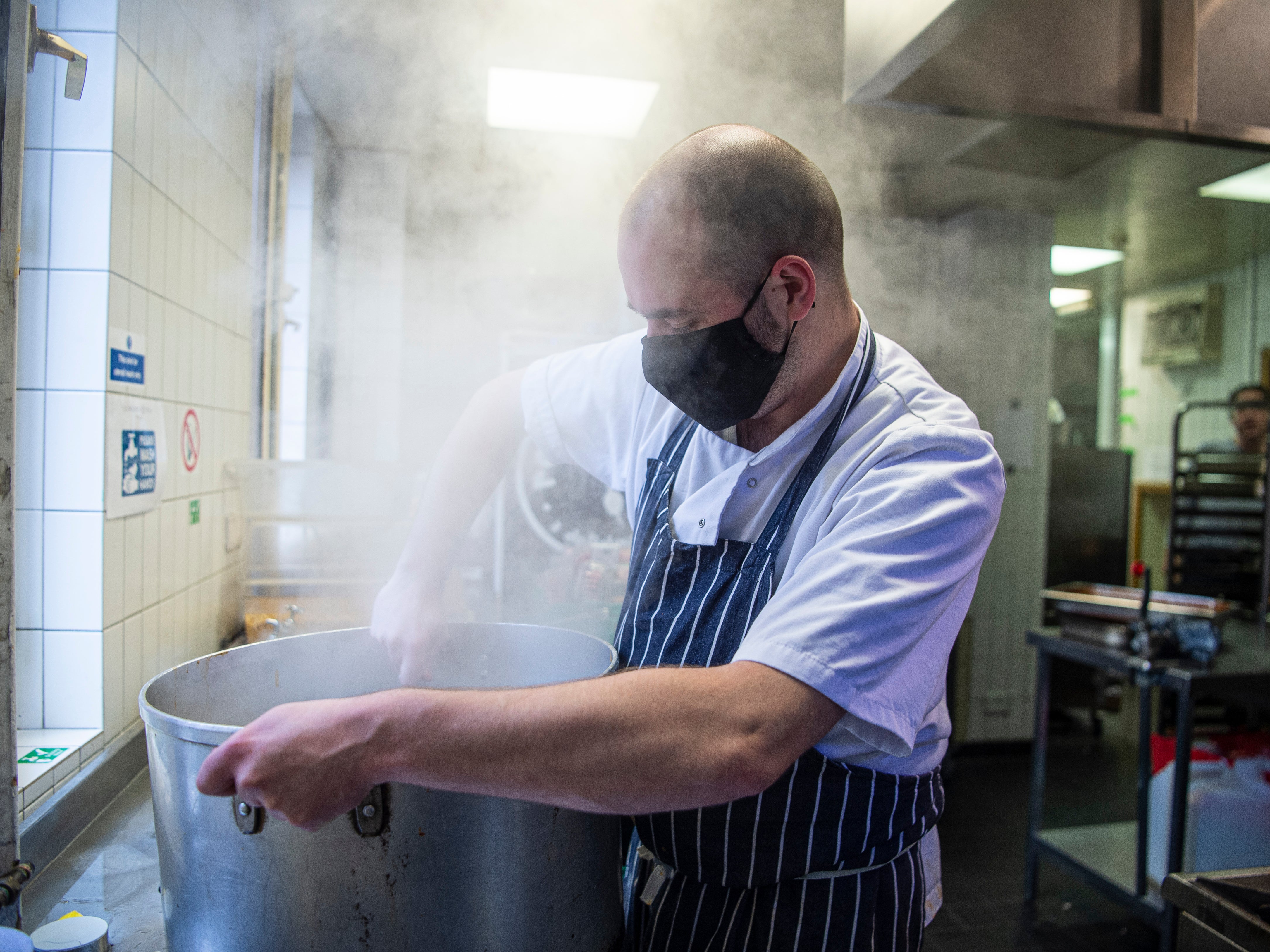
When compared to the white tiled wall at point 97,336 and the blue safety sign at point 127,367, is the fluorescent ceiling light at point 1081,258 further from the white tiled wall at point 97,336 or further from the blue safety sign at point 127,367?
the blue safety sign at point 127,367

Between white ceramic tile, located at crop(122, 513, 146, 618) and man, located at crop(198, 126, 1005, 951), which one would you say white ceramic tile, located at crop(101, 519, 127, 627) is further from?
man, located at crop(198, 126, 1005, 951)

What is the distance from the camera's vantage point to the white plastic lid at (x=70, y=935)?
2.62 feet

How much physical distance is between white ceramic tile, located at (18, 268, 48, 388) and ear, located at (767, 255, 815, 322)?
119cm

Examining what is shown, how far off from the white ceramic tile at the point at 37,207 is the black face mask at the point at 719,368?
A: 1037 mm

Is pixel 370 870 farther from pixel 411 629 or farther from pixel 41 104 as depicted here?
pixel 41 104

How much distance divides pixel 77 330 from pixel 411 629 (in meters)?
0.79

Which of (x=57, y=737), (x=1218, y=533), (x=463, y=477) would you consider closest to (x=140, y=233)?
(x=463, y=477)

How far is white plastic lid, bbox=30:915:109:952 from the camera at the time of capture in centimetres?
80

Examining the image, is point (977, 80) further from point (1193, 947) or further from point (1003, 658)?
point (1003, 658)

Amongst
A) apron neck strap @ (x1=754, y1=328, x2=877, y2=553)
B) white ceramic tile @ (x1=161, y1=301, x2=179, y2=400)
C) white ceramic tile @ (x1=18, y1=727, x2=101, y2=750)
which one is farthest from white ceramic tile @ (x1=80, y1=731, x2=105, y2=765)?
apron neck strap @ (x1=754, y1=328, x2=877, y2=553)

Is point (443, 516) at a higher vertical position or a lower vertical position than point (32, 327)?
lower

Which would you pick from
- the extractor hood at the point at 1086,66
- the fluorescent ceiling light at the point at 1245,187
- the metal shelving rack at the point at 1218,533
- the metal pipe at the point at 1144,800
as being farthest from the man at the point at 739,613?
the metal shelving rack at the point at 1218,533

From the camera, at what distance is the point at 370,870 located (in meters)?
0.67

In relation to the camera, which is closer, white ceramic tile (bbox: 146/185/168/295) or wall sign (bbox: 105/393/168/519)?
wall sign (bbox: 105/393/168/519)
